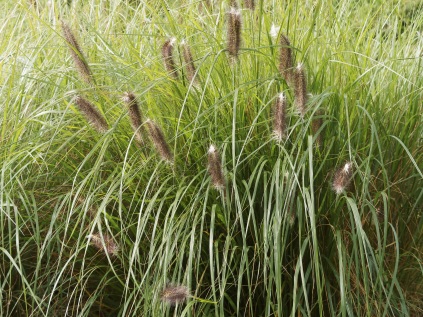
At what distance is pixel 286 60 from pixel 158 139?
52cm

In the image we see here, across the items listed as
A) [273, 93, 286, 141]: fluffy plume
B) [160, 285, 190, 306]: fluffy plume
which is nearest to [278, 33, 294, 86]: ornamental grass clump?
[273, 93, 286, 141]: fluffy plume

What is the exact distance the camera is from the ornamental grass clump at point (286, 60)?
8.63 ft

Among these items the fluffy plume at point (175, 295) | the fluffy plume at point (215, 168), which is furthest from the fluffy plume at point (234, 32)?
the fluffy plume at point (175, 295)

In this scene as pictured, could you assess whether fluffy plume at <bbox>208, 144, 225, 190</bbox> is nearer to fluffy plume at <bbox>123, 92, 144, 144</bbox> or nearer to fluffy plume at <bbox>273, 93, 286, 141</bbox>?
fluffy plume at <bbox>273, 93, 286, 141</bbox>

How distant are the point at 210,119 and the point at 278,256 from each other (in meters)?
0.78

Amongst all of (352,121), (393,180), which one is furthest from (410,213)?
(352,121)

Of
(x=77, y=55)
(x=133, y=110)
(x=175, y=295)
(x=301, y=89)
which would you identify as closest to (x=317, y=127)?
(x=301, y=89)

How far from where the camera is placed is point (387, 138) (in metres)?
3.05

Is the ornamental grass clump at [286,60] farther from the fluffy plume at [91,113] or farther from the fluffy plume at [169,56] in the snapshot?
the fluffy plume at [91,113]

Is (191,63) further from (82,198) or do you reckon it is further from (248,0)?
(82,198)

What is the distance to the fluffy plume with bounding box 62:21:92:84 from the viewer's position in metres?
2.90

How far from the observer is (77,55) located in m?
2.91

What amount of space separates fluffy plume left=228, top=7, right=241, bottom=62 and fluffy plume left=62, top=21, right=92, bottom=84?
0.57m

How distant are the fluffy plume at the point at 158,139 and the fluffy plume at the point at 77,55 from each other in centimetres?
47
